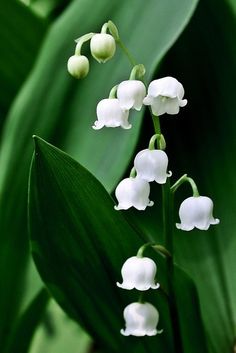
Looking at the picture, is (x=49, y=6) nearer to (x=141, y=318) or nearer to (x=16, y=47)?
(x=16, y=47)

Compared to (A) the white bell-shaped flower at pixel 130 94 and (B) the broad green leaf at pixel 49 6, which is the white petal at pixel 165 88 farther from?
(B) the broad green leaf at pixel 49 6

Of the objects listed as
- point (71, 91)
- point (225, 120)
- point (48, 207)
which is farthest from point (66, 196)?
point (225, 120)

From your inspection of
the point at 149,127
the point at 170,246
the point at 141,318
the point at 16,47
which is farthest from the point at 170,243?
the point at 16,47

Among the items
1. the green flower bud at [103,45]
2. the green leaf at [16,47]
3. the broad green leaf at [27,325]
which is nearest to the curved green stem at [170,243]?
the green flower bud at [103,45]

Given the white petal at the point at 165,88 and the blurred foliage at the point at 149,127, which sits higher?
the blurred foliage at the point at 149,127

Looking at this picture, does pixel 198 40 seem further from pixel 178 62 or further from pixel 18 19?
pixel 18 19

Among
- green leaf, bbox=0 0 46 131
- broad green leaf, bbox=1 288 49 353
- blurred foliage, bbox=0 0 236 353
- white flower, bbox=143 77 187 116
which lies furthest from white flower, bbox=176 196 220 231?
green leaf, bbox=0 0 46 131
